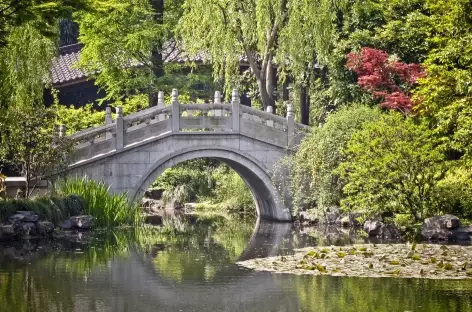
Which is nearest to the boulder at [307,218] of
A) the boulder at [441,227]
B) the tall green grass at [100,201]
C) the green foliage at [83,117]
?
the tall green grass at [100,201]

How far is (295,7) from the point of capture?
2372 centimetres

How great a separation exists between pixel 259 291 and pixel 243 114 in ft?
36.3

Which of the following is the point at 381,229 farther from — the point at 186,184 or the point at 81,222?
the point at 186,184

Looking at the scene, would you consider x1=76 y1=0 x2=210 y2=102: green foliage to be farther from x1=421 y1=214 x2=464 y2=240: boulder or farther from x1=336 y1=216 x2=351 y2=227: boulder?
x1=421 y1=214 x2=464 y2=240: boulder

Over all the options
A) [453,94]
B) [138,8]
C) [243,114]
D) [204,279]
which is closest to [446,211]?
[453,94]

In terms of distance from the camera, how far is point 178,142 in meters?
22.7

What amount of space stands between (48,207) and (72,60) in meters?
13.8

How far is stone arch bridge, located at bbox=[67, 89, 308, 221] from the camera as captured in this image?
22031mm

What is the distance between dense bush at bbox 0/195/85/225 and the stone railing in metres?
1.56

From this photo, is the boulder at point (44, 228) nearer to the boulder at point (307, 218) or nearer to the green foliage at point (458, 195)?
the boulder at point (307, 218)

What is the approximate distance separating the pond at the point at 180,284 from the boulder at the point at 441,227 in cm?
137

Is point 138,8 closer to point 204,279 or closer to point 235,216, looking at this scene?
point 235,216

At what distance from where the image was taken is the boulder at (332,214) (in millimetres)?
22250

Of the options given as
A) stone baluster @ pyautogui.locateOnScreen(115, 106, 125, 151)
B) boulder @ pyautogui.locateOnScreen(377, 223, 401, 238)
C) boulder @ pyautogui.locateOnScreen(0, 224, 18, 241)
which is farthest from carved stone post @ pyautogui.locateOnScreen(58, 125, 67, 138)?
boulder @ pyautogui.locateOnScreen(377, 223, 401, 238)
